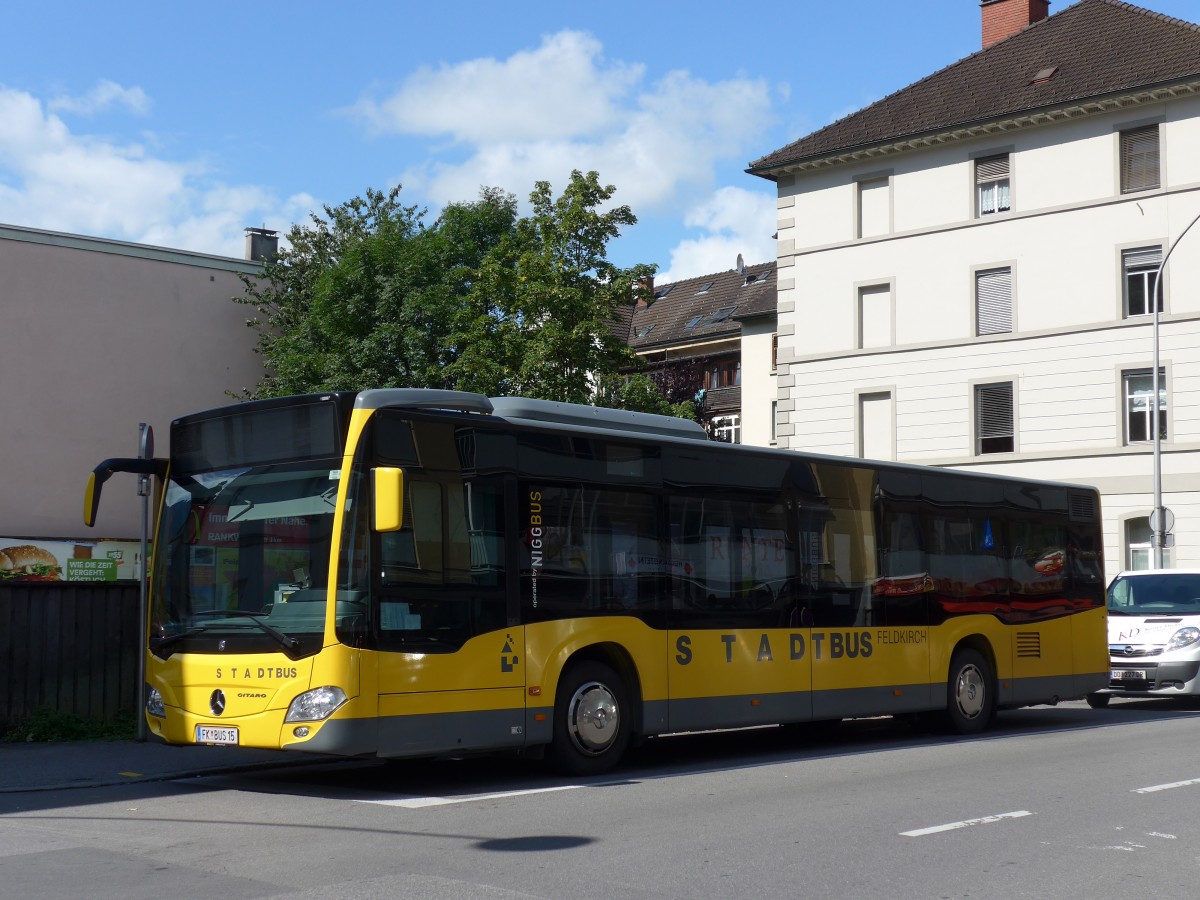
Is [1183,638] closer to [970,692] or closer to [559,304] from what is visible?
[970,692]

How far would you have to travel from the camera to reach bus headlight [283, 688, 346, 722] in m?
10.1

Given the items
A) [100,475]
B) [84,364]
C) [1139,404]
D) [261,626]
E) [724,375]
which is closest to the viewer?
[261,626]

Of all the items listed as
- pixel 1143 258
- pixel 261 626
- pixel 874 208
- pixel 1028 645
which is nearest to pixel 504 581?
pixel 261 626

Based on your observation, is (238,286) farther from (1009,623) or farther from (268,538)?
(268,538)

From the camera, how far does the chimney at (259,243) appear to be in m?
54.1

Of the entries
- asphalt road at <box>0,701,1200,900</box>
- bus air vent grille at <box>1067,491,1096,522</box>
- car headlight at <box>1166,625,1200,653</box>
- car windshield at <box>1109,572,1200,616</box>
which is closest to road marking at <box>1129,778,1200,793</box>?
asphalt road at <box>0,701,1200,900</box>

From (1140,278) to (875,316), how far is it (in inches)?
277

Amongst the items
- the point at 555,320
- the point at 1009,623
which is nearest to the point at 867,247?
the point at 555,320

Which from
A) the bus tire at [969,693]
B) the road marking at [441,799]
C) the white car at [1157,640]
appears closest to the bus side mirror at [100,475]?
the road marking at [441,799]

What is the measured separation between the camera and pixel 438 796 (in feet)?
35.2

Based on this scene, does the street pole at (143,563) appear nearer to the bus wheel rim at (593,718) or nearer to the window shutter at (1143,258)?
the bus wheel rim at (593,718)

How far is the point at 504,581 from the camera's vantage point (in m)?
11.2

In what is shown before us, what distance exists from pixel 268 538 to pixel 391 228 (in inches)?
1502

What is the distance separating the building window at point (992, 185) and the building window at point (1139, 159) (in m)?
2.98
